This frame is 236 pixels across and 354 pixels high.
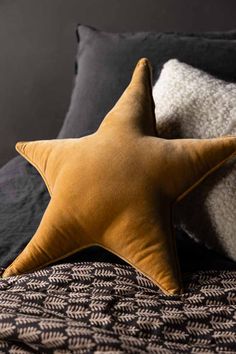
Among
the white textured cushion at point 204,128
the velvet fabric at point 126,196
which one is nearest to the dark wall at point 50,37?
the white textured cushion at point 204,128

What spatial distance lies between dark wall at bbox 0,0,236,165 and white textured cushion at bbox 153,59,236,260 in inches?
22.7

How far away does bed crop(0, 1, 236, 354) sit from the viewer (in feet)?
2.96

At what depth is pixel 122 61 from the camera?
58.5 inches

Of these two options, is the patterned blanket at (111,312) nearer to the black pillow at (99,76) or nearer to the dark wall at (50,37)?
the black pillow at (99,76)

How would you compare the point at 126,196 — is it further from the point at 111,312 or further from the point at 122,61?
the point at 122,61

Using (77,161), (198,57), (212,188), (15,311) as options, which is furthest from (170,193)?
(198,57)

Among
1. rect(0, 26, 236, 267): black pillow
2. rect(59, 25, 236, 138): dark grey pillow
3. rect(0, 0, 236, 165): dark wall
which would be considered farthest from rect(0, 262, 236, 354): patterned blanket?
rect(0, 0, 236, 165): dark wall

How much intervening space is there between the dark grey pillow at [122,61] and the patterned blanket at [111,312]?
455 mm

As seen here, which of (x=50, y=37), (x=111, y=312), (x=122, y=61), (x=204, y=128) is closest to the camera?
(x=111, y=312)

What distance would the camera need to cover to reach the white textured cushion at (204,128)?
112 cm

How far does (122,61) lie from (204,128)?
0.40 metres

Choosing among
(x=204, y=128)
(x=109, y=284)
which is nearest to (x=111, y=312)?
(x=109, y=284)

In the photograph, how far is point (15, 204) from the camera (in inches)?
52.5

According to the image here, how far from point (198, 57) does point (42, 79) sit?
679mm
